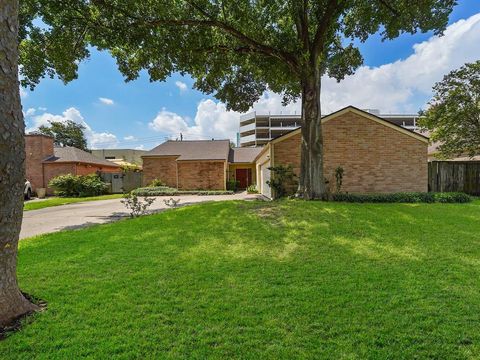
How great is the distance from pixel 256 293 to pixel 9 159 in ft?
9.82

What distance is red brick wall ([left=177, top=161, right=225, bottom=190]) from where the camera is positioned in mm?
23500

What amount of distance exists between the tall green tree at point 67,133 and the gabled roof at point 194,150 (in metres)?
27.4

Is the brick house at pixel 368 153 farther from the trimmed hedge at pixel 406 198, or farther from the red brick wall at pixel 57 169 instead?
the red brick wall at pixel 57 169

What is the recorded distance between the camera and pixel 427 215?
316 inches

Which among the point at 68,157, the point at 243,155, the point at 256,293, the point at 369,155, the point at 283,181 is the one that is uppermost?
the point at 243,155

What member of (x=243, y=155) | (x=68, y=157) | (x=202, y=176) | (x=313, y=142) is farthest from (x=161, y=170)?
(x=313, y=142)

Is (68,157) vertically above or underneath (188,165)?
above

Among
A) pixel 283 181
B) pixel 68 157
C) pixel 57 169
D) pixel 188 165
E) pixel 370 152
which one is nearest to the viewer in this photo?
pixel 283 181

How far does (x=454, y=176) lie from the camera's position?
14.3 metres

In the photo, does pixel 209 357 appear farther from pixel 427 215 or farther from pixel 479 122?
pixel 479 122

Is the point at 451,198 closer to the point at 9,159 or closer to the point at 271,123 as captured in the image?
the point at 9,159

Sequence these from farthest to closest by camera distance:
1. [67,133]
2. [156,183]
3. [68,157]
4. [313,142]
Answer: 1. [67,133]
2. [156,183]
3. [68,157]
4. [313,142]

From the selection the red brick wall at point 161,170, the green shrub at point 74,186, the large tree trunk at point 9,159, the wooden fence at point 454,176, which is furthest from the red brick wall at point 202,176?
the large tree trunk at point 9,159

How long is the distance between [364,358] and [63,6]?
459 inches
